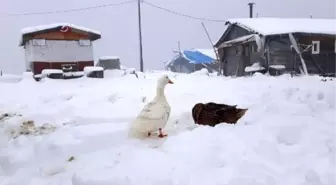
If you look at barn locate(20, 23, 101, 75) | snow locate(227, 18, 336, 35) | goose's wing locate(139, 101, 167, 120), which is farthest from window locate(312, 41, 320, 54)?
goose's wing locate(139, 101, 167, 120)

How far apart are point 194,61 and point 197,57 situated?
122cm

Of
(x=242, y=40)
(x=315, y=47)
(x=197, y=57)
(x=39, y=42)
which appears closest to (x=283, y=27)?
(x=315, y=47)

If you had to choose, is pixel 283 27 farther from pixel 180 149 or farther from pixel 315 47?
pixel 180 149

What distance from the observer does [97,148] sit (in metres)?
4.08

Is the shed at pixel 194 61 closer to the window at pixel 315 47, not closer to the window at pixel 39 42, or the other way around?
the window at pixel 315 47

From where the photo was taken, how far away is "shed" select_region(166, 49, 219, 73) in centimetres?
3878

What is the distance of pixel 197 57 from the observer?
4019 centimetres

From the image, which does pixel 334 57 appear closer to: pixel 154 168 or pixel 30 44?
pixel 30 44

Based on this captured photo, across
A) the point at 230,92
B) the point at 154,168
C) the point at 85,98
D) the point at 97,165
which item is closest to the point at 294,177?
the point at 154,168

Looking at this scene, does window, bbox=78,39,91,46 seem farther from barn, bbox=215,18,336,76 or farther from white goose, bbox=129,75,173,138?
white goose, bbox=129,75,173,138

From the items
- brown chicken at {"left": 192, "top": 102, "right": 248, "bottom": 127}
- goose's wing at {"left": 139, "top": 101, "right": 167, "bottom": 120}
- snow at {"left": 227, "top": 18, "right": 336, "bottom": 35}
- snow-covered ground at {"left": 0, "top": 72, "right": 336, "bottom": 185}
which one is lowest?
snow-covered ground at {"left": 0, "top": 72, "right": 336, "bottom": 185}

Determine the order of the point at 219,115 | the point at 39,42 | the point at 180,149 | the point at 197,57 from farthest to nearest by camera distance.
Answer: the point at 197,57
the point at 39,42
the point at 219,115
the point at 180,149

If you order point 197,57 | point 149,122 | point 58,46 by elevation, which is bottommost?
point 149,122

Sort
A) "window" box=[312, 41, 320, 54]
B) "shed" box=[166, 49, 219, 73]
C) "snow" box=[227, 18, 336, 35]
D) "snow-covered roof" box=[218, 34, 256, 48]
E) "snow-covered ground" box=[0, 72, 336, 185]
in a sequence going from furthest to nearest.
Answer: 1. "shed" box=[166, 49, 219, 73]
2. "snow-covered roof" box=[218, 34, 256, 48]
3. "window" box=[312, 41, 320, 54]
4. "snow" box=[227, 18, 336, 35]
5. "snow-covered ground" box=[0, 72, 336, 185]
